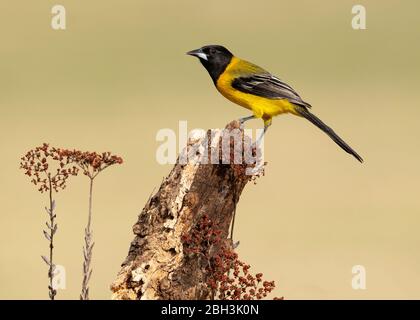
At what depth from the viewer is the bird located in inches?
354

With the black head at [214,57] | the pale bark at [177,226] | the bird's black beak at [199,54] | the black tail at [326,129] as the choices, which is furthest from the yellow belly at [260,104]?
the pale bark at [177,226]

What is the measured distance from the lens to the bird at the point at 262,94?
8.98 meters

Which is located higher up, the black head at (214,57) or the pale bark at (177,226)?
the black head at (214,57)

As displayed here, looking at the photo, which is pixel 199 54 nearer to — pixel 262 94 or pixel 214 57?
pixel 214 57

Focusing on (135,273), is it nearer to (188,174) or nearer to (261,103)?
(188,174)

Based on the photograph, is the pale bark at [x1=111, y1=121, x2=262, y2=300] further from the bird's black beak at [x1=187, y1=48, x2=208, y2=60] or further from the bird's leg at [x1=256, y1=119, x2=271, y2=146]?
the bird's black beak at [x1=187, y1=48, x2=208, y2=60]

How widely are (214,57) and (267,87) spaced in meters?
1.02

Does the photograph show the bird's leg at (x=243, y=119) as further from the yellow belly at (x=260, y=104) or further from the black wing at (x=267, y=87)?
the black wing at (x=267, y=87)

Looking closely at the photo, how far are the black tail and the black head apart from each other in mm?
1290

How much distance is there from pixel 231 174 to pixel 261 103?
2268 mm

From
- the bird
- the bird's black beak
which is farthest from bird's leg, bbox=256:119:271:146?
the bird's black beak

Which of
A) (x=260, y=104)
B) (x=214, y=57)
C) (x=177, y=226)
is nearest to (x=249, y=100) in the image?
(x=260, y=104)

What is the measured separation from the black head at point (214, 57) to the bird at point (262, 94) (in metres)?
0.01

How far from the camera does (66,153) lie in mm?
6504
